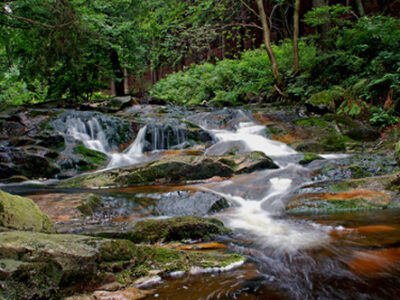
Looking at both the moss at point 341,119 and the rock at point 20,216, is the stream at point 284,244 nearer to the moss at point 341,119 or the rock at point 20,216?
the rock at point 20,216

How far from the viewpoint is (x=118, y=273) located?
2.28m

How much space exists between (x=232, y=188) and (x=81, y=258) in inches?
170

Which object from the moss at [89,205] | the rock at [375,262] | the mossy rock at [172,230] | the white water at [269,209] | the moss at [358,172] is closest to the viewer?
the rock at [375,262]

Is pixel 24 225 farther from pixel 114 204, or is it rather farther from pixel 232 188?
pixel 232 188

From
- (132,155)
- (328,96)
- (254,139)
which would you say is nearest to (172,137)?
(132,155)

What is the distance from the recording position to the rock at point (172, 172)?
273 inches

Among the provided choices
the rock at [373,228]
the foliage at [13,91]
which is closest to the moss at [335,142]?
the rock at [373,228]

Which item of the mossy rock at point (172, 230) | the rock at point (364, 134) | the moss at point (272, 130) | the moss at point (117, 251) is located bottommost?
the mossy rock at point (172, 230)

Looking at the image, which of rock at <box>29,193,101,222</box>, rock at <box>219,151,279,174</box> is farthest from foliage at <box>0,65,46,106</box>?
rock at <box>219,151,279,174</box>

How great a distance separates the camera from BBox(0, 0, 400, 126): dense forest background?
29.1 ft

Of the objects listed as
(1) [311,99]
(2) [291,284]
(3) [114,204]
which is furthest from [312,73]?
(2) [291,284]

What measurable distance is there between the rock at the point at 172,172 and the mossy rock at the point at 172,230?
11.0 ft

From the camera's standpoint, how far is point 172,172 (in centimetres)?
709

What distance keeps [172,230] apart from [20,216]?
63.7 inches
